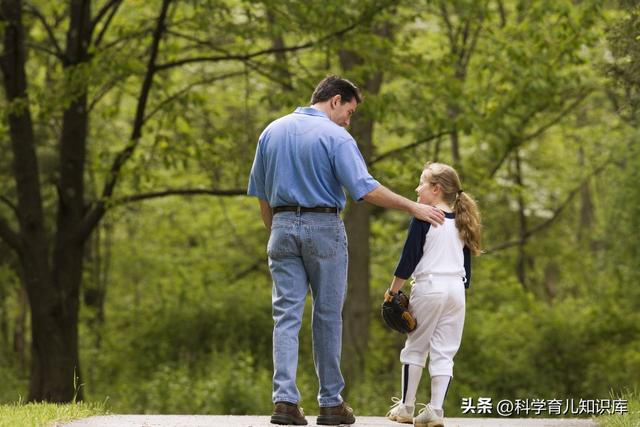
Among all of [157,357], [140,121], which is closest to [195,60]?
[140,121]

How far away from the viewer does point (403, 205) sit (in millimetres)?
6516

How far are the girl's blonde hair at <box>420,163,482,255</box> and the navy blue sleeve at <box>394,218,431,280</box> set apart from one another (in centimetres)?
21

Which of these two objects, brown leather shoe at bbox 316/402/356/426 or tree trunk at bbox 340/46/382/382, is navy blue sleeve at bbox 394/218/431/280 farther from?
tree trunk at bbox 340/46/382/382

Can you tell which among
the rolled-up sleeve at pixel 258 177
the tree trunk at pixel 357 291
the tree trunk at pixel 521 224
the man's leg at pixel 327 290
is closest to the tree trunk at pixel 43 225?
the tree trunk at pixel 357 291

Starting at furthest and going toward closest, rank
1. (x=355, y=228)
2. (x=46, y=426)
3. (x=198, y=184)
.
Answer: (x=198, y=184), (x=355, y=228), (x=46, y=426)

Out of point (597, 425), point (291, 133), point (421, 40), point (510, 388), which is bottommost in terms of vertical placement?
point (510, 388)

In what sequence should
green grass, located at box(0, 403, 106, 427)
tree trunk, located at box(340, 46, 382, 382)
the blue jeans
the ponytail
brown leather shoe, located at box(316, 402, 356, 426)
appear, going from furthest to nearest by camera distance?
tree trunk, located at box(340, 46, 382, 382) < the ponytail < brown leather shoe, located at box(316, 402, 356, 426) < the blue jeans < green grass, located at box(0, 403, 106, 427)

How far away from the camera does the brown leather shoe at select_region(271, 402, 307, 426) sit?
21.5 feet

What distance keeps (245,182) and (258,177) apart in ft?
27.1

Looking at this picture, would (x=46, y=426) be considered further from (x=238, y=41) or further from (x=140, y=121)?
(x=238, y=41)

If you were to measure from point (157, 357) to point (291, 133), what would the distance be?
1361 cm

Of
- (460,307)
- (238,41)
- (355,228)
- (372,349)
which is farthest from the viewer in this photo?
(372,349)

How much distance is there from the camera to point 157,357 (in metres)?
19.7

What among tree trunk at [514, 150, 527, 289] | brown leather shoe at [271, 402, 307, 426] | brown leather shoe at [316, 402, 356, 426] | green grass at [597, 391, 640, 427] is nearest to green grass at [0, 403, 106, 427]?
brown leather shoe at [271, 402, 307, 426]
